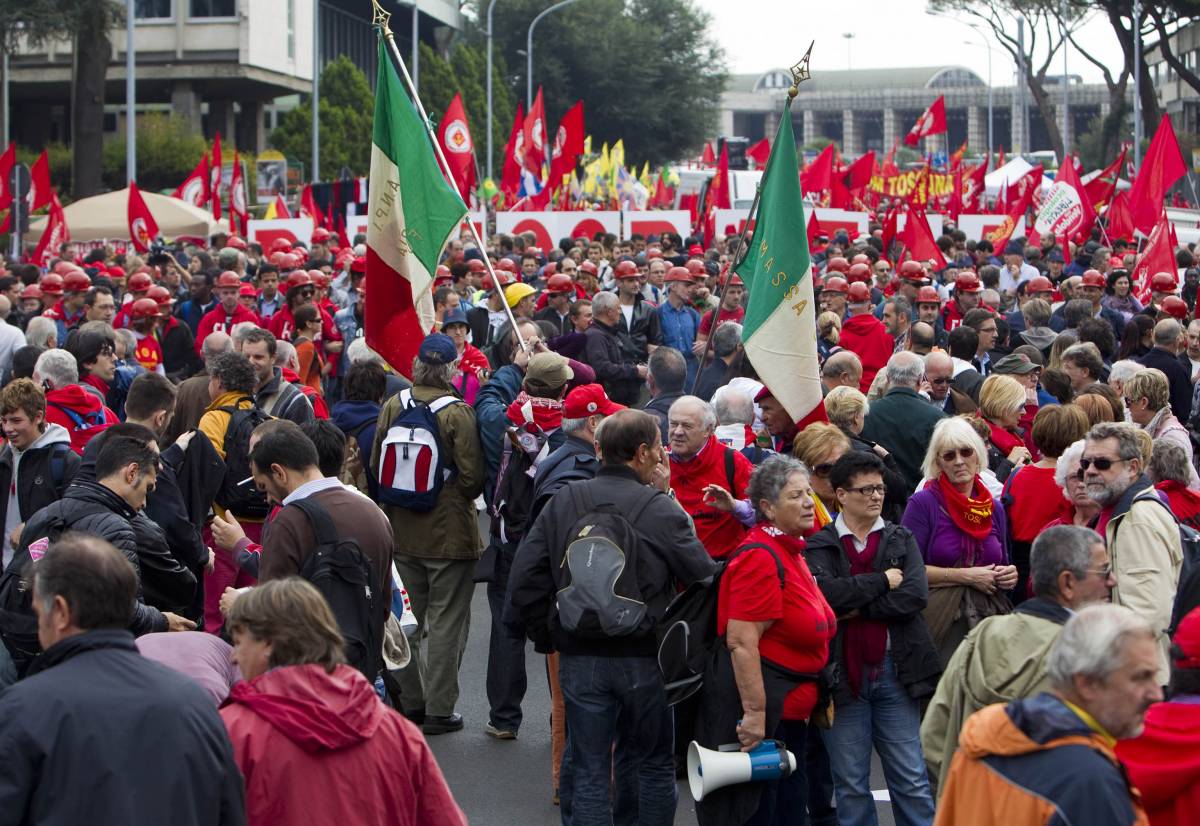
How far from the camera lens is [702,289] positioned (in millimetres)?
14109

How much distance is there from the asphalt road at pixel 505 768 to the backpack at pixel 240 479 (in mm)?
1339

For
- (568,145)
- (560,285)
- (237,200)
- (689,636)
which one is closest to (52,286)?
(560,285)

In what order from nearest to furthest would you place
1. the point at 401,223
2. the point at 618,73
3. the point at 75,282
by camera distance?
the point at 401,223 → the point at 75,282 → the point at 618,73

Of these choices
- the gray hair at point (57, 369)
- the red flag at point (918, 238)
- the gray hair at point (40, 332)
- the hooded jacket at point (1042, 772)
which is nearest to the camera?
the hooded jacket at point (1042, 772)

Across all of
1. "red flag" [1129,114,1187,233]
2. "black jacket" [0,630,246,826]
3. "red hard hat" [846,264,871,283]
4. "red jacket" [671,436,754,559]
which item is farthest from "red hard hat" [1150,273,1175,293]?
"black jacket" [0,630,246,826]

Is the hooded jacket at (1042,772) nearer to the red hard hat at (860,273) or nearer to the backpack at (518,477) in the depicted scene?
the backpack at (518,477)

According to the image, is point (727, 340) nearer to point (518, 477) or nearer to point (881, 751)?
point (518, 477)

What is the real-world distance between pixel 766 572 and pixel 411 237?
3.94 meters

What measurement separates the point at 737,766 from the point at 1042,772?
6.57 ft

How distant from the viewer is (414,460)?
7.39 meters

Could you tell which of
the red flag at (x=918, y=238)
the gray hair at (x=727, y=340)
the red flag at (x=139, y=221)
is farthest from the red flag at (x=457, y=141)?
the gray hair at (x=727, y=340)

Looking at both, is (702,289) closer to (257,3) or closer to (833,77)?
(257,3)

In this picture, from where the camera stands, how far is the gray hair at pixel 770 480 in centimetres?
531

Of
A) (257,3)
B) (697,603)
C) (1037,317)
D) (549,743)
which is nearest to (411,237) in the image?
(549,743)
